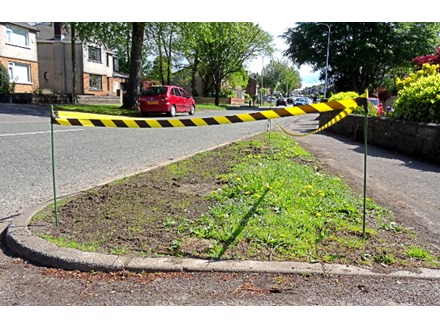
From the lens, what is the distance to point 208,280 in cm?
Result: 288

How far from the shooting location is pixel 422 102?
8.89m

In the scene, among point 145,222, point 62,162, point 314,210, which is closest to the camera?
point 145,222

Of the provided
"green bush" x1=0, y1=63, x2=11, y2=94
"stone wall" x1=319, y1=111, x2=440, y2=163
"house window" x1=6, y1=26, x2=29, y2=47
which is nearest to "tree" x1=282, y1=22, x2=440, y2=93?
"house window" x1=6, y1=26, x2=29, y2=47

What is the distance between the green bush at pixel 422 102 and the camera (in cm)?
860

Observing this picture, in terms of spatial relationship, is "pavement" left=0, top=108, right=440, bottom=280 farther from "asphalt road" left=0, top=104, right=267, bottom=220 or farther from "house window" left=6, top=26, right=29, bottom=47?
"house window" left=6, top=26, right=29, bottom=47

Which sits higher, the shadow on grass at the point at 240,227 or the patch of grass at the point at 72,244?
the shadow on grass at the point at 240,227

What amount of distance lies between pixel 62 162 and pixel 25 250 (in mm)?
4125

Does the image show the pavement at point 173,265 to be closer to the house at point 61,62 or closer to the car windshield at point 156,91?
the car windshield at point 156,91

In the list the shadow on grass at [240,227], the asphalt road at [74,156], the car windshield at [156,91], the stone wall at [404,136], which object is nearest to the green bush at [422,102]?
the stone wall at [404,136]

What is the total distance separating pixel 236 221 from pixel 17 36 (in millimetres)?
34144

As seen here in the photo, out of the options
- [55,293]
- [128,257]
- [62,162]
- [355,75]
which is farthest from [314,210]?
[355,75]

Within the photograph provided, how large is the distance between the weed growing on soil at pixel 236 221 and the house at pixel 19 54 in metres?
28.7

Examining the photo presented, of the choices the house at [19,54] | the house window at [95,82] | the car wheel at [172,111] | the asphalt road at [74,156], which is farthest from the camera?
the house window at [95,82]

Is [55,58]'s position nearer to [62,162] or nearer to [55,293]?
[62,162]
